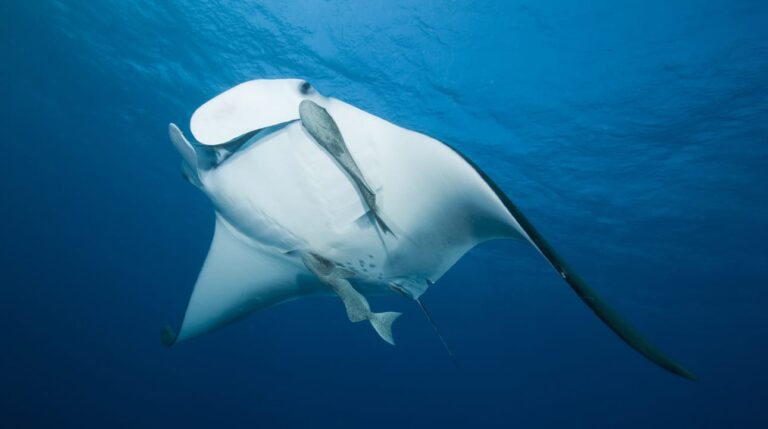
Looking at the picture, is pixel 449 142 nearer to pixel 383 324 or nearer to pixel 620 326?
pixel 383 324

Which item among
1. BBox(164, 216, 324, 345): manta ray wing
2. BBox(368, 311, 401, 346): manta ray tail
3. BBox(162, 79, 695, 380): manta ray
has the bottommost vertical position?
BBox(164, 216, 324, 345): manta ray wing

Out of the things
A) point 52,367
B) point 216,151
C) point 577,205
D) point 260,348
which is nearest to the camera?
point 216,151

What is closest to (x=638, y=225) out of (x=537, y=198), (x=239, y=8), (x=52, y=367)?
(x=537, y=198)

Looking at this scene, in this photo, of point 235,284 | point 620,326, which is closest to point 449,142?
point 235,284

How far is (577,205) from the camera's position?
1255 cm

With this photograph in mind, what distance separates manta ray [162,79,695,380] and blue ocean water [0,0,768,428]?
229 inches

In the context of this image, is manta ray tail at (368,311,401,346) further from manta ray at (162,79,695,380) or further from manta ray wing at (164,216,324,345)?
manta ray wing at (164,216,324,345)

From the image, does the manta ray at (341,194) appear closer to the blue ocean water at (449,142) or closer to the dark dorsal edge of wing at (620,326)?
the dark dorsal edge of wing at (620,326)

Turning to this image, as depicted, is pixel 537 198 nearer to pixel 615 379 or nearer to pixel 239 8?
pixel 239 8

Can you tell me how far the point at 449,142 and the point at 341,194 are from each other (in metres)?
9.17

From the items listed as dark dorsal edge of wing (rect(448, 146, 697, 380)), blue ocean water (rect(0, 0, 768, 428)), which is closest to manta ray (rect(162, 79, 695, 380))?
dark dorsal edge of wing (rect(448, 146, 697, 380))

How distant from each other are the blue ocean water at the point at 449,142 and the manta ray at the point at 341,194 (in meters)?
5.81

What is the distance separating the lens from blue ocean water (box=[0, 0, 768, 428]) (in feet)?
24.4

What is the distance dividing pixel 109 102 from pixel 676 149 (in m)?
19.0
